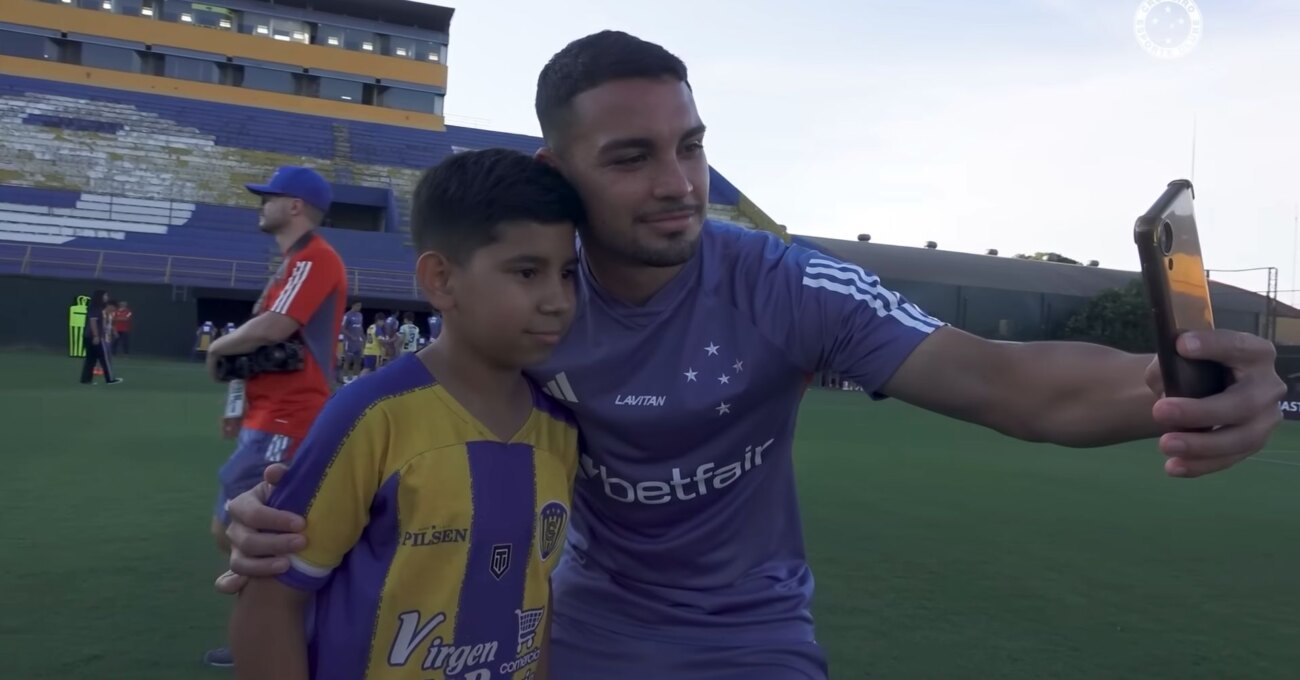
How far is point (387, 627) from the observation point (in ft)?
6.42

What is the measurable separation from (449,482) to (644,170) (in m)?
0.77

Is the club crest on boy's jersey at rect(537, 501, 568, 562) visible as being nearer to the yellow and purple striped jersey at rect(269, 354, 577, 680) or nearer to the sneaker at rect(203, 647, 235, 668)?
the yellow and purple striped jersey at rect(269, 354, 577, 680)

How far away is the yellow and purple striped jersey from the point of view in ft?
6.23

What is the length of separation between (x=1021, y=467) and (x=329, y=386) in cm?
858

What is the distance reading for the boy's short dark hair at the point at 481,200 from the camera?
2.10 metres

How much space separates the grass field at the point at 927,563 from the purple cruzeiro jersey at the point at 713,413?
2182 millimetres

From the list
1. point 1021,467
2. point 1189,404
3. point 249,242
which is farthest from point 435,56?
point 1189,404

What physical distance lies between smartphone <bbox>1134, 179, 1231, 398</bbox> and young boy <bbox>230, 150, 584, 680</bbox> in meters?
1.12

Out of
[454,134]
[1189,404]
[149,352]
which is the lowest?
[149,352]

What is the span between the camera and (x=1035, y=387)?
198 cm

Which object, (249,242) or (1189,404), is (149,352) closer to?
(249,242)

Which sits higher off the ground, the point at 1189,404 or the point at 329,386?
the point at 1189,404

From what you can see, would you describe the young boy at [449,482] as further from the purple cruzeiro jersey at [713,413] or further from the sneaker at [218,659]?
the sneaker at [218,659]

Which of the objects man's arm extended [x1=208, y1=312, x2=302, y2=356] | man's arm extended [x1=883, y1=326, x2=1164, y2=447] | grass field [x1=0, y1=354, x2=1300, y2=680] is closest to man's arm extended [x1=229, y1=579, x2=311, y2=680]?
man's arm extended [x1=883, y1=326, x2=1164, y2=447]
